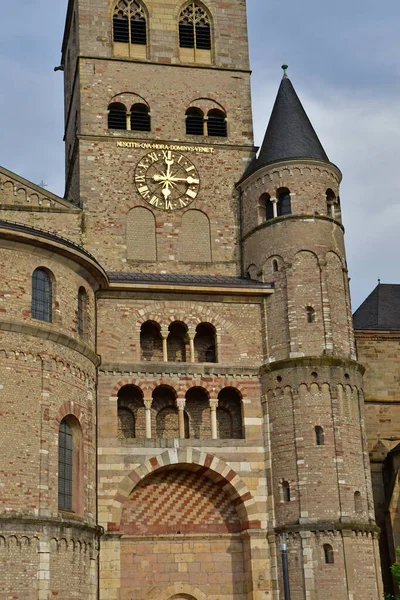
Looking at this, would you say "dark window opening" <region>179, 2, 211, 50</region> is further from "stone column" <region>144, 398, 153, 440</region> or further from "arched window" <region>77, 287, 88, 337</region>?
"stone column" <region>144, 398, 153, 440</region>

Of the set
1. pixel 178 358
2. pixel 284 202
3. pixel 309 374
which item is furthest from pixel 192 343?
pixel 284 202

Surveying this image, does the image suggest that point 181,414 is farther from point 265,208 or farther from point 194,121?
point 194,121

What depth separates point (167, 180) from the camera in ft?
147

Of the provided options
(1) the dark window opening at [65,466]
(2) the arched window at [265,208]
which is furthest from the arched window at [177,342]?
(1) the dark window opening at [65,466]

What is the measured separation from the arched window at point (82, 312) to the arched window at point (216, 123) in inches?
491

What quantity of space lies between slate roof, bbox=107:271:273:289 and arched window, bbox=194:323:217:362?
→ 1.77 metres

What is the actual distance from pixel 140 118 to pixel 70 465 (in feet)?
58.8

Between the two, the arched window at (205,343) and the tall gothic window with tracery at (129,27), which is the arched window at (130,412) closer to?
the arched window at (205,343)

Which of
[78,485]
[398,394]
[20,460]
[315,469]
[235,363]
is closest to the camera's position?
[20,460]

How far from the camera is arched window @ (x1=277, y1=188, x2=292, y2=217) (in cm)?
4230

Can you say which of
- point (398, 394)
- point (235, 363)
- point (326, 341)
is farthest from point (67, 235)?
point (398, 394)

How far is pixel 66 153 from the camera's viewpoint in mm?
51438

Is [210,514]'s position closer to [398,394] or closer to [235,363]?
[235,363]

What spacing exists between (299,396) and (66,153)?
1986 cm
